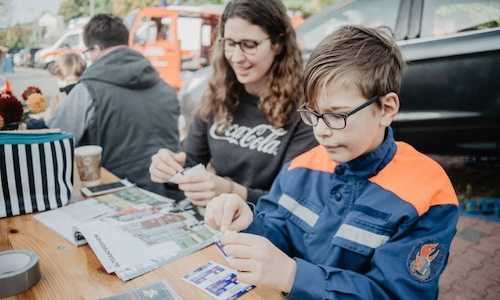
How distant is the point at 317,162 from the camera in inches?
56.1

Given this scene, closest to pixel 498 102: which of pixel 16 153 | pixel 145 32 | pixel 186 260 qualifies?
pixel 186 260

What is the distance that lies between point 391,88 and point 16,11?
2.42m

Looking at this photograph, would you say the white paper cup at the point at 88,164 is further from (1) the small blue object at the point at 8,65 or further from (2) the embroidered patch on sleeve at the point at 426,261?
(2) the embroidered patch on sleeve at the point at 426,261

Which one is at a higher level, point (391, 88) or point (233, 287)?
point (391, 88)

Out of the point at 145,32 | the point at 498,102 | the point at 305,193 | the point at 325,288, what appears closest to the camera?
the point at 325,288

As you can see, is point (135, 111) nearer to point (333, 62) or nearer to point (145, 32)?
point (333, 62)

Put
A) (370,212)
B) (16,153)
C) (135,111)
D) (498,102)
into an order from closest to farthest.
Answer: (370,212) → (16,153) → (135,111) → (498,102)

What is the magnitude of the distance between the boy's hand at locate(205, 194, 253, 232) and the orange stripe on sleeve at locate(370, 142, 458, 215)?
39 centimetres

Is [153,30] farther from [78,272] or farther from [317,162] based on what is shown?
[78,272]

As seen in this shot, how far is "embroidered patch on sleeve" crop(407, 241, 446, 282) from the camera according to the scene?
1.03m

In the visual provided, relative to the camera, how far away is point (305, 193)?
1392 millimetres

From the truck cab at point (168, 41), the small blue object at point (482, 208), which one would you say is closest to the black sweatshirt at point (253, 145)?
the small blue object at point (482, 208)

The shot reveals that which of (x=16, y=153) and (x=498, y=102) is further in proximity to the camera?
(x=498, y=102)

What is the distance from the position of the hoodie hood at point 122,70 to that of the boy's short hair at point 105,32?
1.38 ft
